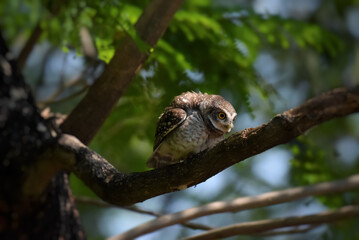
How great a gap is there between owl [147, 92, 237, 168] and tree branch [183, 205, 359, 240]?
0.58 meters

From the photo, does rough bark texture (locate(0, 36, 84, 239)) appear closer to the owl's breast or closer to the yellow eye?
the owl's breast

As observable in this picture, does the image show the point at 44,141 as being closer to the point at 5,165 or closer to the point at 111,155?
the point at 5,165

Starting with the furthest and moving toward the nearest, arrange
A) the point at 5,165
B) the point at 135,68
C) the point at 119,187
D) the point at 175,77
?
the point at 175,77, the point at 135,68, the point at 119,187, the point at 5,165

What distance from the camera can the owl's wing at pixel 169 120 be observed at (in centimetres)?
315

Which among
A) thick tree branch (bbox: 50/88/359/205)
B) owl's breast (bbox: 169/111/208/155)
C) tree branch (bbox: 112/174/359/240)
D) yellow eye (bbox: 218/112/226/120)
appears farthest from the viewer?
owl's breast (bbox: 169/111/208/155)

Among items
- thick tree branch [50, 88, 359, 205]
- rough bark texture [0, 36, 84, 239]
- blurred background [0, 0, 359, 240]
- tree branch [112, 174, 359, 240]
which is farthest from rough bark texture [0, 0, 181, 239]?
blurred background [0, 0, 359, 240]

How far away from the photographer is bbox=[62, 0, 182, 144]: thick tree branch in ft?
9.96

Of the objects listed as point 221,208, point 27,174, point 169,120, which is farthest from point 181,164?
point 169,120

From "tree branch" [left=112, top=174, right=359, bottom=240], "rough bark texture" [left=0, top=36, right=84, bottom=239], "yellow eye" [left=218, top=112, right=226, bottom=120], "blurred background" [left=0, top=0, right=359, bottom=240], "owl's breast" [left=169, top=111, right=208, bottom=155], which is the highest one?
"blurred background" [left=0, top=0, right=359, bottom=240]

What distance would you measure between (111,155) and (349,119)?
4543 millimetres

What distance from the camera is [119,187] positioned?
7.25 feet

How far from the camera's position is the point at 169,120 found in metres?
3.17

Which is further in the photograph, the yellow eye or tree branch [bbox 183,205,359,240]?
the yellow eye

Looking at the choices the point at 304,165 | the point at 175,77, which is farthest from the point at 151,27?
the point at 304,165
